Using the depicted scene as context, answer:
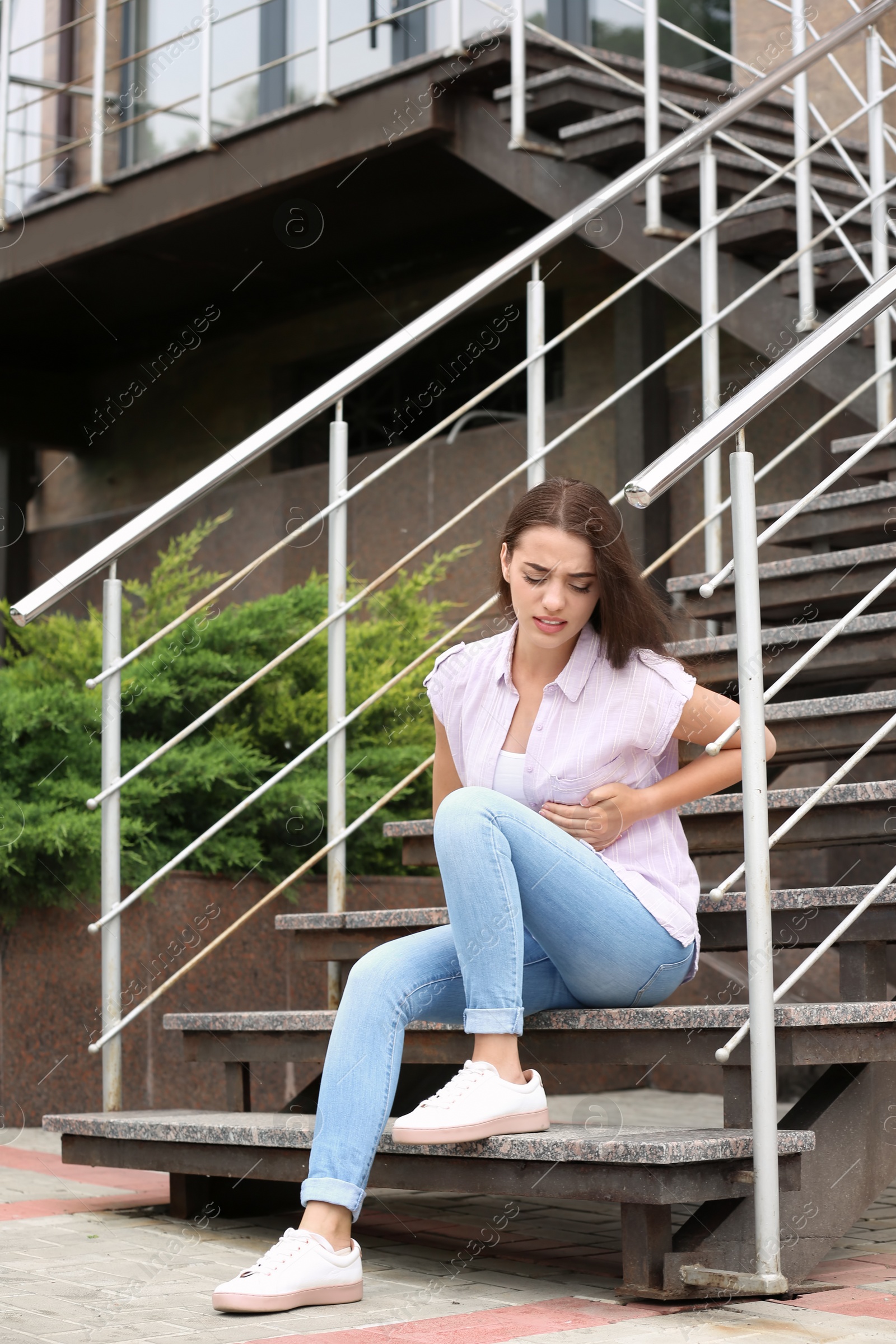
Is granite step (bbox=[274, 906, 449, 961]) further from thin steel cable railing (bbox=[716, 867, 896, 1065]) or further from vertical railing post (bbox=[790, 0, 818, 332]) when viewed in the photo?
vertical railing post (bbox=[790, 0, 818, 332])

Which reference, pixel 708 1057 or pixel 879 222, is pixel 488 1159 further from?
pixel 879 222

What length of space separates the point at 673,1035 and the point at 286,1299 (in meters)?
0.72

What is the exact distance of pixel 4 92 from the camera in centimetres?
732

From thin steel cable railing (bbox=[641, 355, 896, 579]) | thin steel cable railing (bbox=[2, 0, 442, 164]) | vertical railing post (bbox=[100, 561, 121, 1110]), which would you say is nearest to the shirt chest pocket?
thin steel cable railing (bbox=[641, 355, 896, 579])

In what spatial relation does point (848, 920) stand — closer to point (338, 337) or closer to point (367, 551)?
point (367, 551)

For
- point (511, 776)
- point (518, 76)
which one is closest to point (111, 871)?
point (511, 776)

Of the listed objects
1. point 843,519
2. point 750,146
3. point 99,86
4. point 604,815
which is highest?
point 99,86

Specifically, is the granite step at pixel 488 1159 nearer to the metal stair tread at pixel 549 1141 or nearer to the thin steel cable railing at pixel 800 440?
the metal stair tread at pixel 549 1141

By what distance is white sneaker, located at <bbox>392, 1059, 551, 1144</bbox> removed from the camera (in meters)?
2.39

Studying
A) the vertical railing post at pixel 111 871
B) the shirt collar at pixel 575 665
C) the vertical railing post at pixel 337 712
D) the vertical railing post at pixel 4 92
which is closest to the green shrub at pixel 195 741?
the vertical railing post at pixel 111 871

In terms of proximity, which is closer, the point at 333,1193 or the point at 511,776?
the point at 333,1193

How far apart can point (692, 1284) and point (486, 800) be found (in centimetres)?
77

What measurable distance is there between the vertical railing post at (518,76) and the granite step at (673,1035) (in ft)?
11.2

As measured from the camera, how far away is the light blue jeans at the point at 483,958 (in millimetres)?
2400
